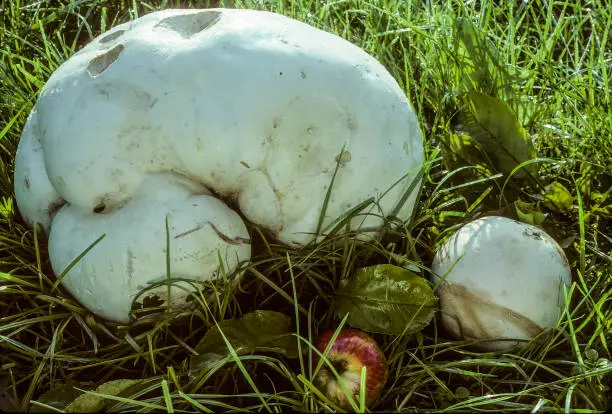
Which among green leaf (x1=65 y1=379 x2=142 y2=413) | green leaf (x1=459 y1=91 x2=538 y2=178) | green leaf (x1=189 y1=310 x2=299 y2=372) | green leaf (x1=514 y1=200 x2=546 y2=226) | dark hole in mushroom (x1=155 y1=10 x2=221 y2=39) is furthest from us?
green leaf (x1=459 y1=91 x2=538 y2=178)

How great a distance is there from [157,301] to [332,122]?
681 millimetres

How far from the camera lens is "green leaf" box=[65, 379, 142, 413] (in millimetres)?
1643

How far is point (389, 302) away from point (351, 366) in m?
0.22

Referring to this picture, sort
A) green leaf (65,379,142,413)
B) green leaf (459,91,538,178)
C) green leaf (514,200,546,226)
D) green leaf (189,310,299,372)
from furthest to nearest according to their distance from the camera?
1. green leaf (459,91,538,178)
2. green leaf (514,200,546,226)
3. green leaf (189,310,299,372)
4. green leaf (65,379,142,413)

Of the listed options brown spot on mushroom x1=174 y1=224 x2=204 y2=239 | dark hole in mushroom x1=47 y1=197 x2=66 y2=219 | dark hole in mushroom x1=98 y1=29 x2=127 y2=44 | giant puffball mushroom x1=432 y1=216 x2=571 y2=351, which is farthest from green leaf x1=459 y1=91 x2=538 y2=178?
dark hole in mushroom x1=47 y1=197 x2=66 y2=219

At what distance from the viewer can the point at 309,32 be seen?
1.89m

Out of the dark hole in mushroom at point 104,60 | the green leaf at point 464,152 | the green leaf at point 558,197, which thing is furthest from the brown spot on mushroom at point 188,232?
the green leaf at point 558,197

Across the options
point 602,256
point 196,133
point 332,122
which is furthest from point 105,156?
point 602,256

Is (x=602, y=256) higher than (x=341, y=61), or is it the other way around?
(x=341, y=61)

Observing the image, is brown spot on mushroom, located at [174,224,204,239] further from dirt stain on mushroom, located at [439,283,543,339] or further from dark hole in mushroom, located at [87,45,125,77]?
dirt stain on mushroom, located at [439,283,543,339]

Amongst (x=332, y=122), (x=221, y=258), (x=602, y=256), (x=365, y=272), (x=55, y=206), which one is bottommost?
(x=602, y=256)

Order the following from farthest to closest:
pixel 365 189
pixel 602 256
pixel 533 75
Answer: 1. pixel 533 75
2. pixel 602 256
3. pixel 365 189

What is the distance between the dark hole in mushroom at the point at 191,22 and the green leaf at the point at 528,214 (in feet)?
3.51

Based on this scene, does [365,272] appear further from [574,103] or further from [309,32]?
[574,103]
